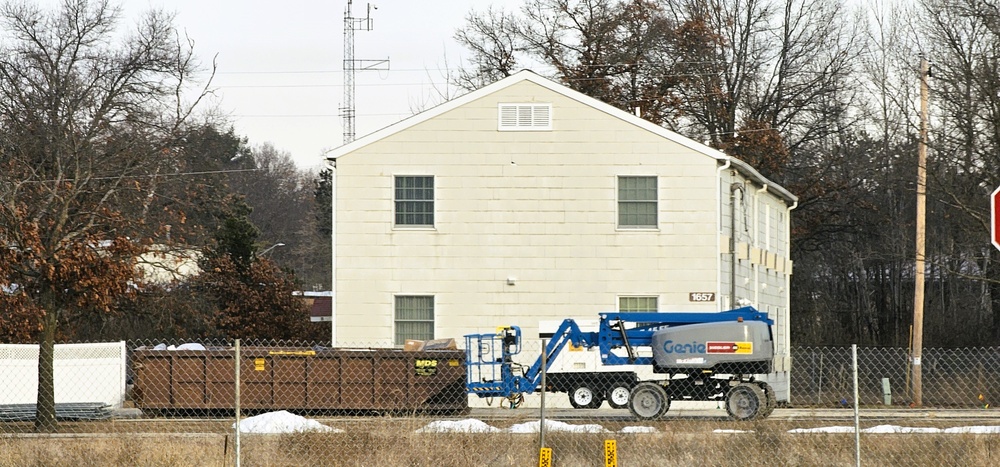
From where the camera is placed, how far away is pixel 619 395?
26.9m

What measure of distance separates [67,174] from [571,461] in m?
30.5

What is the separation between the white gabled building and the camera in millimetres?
31812

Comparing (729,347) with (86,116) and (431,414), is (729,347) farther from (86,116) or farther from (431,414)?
(86,116)

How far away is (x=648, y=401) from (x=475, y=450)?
28.5 ft

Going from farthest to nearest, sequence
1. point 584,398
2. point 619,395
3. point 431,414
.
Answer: point 584,398 → point 431,414 → point 619,395

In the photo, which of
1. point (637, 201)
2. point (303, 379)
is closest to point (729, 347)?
point (637, 201)

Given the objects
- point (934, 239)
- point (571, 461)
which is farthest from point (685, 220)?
point (934, 239)

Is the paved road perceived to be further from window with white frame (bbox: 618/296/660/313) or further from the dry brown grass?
the dry brown grass

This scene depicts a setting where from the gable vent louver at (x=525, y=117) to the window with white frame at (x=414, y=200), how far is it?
227 cm

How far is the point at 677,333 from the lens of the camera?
24.5 m

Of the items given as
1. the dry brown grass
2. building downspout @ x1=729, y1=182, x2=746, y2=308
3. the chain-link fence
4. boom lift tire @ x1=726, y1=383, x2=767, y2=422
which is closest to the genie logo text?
the chain-link fence

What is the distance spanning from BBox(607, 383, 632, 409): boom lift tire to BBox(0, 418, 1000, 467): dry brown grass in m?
8.87

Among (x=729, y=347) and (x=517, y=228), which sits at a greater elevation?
(x=517, y=228)

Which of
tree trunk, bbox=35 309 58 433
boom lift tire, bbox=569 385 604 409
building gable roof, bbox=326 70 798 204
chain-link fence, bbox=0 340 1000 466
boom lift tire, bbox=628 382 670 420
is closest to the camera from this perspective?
chain-link fence, bbox=0 340 1000 466
